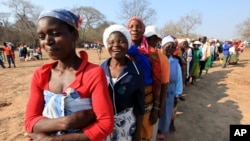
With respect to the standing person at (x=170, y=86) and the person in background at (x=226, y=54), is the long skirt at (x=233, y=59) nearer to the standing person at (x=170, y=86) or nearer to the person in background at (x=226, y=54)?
the person in background at (x=226, y=54)

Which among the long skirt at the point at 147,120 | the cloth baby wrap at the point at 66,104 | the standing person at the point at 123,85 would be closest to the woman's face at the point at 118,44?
the standing person at the point at 123,85

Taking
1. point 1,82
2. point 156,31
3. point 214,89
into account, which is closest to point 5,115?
point 156,31

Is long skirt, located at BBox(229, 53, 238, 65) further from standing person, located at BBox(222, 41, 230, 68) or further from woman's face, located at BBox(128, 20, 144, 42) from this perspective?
woman's face, located at BBox(128, 20, 144, 42)

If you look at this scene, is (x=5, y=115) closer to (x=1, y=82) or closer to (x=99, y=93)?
(x=99, y=93)

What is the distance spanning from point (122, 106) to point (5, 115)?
156 inches

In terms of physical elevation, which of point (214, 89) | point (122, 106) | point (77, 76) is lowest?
point (214, 89)

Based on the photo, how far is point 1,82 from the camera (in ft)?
31.1

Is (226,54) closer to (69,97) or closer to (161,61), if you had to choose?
(161,61)

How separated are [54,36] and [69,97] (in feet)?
1.12

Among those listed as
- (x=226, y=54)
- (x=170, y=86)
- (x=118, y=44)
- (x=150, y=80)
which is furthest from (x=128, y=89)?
(x=226, y=54)

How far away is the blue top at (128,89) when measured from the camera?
1963 mm

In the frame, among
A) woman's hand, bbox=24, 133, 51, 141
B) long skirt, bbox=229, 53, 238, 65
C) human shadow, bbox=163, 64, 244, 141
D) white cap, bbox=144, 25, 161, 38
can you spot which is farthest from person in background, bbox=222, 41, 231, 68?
woman's hand, bbox=24, 133, 51, 141

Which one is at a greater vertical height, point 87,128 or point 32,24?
point 32,24

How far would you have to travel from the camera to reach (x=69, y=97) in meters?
1.29
